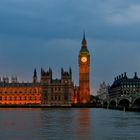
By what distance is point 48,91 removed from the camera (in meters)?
184

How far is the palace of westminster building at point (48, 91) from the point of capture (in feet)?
599

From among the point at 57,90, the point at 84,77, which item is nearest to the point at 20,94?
the point at 57,90

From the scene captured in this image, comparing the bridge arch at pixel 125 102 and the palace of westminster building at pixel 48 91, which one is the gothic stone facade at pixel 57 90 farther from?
the bridge arch at pixel 125 102

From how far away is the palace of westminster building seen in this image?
182500mm

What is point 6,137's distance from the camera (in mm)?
41344

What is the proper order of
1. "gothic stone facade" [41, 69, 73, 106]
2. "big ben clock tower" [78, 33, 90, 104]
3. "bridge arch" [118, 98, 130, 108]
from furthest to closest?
"big ben clock tower" [78, 33, 90, 104], "gothic stone facade" [41, 69, 73, 106], "bridge arch" [118, 98, 130, 108]

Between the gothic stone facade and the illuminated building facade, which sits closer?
the gothic stone facade

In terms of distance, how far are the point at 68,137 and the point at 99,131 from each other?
21.4 ft

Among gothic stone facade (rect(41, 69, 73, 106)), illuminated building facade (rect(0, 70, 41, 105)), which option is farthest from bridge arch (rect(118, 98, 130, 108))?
illuminated building facade (rect(0, 70, 41, 105))

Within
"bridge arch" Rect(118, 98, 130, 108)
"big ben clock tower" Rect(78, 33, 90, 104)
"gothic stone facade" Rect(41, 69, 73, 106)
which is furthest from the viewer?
"big ben clock tower" Rect(78, 33, 90, 104)

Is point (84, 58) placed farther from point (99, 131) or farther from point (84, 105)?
point (99, 131)

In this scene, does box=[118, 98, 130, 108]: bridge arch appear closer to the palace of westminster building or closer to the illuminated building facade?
the palace of westminster building

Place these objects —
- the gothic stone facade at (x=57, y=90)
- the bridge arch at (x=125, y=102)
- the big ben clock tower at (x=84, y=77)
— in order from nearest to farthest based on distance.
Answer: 1. the bridge arch at (x=125, y=102)
2. the gothic stone facade at (x=57, y=90)
3. the big ben clock tower at (x=84, y=77)

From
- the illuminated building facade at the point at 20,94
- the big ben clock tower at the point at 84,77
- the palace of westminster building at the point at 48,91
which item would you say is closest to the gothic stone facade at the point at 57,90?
the palace of westminster building at the point at 48,91
